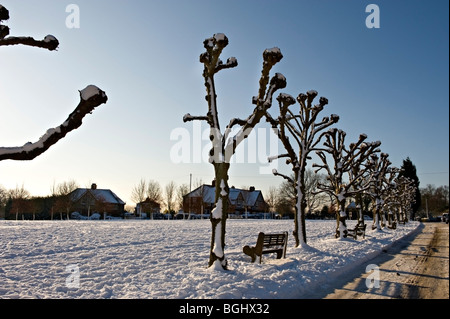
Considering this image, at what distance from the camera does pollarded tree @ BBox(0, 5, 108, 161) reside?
4.74 m

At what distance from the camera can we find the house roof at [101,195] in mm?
65875

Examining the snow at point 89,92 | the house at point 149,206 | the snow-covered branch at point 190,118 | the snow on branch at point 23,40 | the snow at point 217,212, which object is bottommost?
the house at point 149,206

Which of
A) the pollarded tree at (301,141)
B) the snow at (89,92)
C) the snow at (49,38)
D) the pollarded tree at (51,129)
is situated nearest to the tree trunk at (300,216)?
the pollarded tree at (301,141)

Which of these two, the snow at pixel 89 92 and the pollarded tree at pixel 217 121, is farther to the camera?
the pollarded tree at pixel 217 121

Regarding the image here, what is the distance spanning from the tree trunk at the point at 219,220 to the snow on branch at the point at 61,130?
468cm

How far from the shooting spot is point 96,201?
60250mm

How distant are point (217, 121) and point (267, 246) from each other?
14.5 ft

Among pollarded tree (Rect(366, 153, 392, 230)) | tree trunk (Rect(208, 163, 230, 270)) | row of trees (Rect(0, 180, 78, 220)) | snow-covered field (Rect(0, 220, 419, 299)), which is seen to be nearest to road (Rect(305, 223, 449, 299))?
snow-covered field (Rect(0, 220, 419, 299))

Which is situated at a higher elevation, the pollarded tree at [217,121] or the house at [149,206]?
the pollarded tree at [217,121]

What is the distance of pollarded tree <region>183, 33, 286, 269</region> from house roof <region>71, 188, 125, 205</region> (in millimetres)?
59335

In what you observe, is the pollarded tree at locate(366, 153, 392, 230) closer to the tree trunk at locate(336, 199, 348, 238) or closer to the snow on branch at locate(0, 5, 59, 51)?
the tree trunk at locate(336, 199, 348, 238)

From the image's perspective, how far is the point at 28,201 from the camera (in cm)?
5628

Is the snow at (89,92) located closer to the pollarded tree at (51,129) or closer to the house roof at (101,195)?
the pollarded tree at (51,129)
